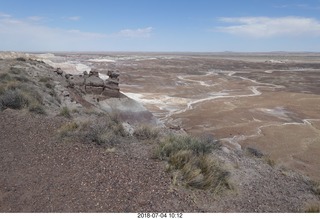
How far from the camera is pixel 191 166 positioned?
325 inches

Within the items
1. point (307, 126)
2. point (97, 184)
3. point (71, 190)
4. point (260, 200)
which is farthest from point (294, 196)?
point (307, 126)

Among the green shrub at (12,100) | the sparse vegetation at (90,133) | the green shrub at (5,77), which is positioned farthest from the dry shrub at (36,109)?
the green shrub at (5,77)

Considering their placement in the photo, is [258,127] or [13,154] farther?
[258,127]

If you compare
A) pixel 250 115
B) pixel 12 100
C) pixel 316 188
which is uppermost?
pixel 12 100

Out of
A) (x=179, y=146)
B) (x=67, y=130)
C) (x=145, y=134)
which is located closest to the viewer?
(x=179, y=146)

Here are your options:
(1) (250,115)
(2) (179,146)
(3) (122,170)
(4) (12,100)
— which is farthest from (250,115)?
(3) (122,170)

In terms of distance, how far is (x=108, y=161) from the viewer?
8.41 m

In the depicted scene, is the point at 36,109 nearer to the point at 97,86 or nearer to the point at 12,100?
the point at 12,100

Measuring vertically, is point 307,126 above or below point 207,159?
A: below

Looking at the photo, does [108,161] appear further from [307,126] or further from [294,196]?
[307,126]

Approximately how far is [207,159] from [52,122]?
18.1ft

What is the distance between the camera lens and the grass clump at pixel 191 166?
774cm

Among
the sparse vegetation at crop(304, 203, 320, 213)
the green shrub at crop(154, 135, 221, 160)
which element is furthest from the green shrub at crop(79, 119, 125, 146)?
the sparse vegetation at crop(304, 203, 320, 213)
